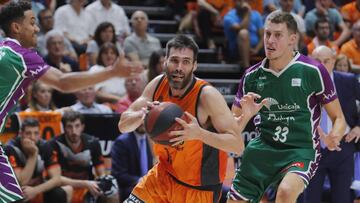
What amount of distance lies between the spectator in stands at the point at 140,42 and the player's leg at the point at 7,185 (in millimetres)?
6335

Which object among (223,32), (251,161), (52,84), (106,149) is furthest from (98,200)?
(223,32)

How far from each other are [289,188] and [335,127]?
79cm

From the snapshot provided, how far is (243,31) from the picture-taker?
12047 millimetres

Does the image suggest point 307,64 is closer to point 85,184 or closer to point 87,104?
point 85,184

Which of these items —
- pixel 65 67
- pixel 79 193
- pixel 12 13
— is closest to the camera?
pixel 12 13

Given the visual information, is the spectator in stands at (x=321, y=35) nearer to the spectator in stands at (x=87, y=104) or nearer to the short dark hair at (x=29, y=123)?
the spectator in stands at (x=87, y=104)

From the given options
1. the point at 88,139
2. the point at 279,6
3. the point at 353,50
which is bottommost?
the point at 88,139

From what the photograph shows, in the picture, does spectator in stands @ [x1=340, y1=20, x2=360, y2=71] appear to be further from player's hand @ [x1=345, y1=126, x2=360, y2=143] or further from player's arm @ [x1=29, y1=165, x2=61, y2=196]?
player's arm @ [x1=29, y1=165, x2=61, y2=196]

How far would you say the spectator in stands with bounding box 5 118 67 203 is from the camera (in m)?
8.41

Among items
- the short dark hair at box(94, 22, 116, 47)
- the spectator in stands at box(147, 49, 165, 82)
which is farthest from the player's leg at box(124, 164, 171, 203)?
the short dark hair at box(94, 22, 116, 47)

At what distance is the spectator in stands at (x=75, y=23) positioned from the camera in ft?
37.7

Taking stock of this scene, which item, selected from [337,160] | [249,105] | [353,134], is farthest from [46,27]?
[249,105]

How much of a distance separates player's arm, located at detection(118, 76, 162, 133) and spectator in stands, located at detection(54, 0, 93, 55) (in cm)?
573

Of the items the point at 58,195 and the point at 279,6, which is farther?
the point at 279,6
